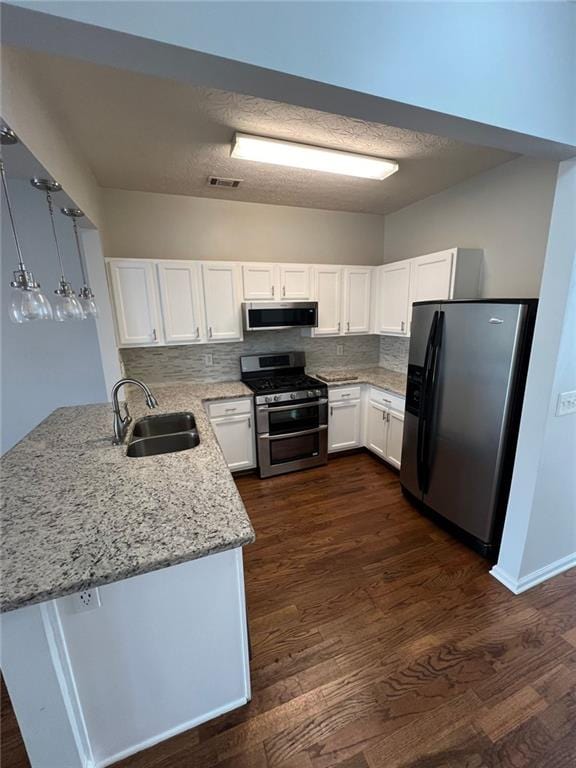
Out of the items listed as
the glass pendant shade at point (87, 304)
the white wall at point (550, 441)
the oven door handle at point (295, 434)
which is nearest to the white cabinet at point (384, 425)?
the oven door handle at point (295, 434)

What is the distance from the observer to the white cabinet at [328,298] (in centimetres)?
326

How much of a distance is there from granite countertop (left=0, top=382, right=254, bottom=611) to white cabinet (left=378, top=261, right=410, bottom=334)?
7.48 ft

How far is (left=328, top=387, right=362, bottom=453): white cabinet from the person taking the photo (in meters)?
3.29

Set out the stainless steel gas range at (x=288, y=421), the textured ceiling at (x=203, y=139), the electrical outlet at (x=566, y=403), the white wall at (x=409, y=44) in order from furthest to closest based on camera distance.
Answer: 1. the stainless steel gas range at (x=288, y=421)
2. the electrical outlet at (x=566, y=403)
3. the textured ceiling at (x=203, y=139)
4. the white wall at (x=409, y=44)

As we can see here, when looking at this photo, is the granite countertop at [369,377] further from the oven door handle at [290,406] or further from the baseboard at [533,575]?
the baseboard at [533,575]

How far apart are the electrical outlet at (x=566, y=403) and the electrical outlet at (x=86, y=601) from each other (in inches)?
86.3

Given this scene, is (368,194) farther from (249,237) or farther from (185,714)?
(185,714)

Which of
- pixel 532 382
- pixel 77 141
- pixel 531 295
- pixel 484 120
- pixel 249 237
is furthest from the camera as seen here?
pixel 249 237

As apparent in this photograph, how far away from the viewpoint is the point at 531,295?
2.30 metres

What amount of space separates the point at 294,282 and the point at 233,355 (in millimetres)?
990

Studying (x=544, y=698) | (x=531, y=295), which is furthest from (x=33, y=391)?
(x=531, y=295)

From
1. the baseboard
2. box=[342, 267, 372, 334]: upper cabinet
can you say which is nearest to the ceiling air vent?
box=[342, 267, 372, 334]: upper cabinet

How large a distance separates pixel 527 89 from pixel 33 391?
3287 millimetres

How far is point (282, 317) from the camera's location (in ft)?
10.0
